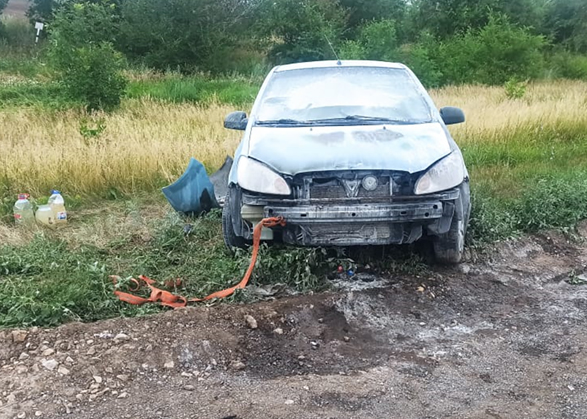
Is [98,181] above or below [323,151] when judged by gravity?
below

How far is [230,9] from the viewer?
29172 mm

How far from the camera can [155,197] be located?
22.7 ft

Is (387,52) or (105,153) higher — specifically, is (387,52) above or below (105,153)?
above

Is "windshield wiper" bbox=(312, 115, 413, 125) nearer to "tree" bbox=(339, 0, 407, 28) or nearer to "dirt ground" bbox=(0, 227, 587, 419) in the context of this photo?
"dirt ground" bbox=(0, 227, 587, 419)

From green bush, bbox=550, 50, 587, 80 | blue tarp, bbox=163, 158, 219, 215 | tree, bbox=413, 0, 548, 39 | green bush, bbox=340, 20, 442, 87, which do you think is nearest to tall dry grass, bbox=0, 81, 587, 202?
blue tarp, bbox=163, 158, 219, 215

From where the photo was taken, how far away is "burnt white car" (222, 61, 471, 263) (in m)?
4.13

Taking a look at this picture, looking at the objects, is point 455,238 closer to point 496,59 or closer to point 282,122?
point 282,122

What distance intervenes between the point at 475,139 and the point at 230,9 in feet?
72.9

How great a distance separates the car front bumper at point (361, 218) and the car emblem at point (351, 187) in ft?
0.19

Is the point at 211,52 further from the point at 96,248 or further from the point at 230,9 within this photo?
the point at 96,248

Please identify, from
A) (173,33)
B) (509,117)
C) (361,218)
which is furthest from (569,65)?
(361,218)

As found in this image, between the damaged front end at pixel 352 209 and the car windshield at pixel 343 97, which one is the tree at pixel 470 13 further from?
the damaged front end at pixel 352 209

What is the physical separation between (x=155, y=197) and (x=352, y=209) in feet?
11.2

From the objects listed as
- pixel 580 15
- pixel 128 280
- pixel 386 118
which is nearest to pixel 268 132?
pixel 386 118
